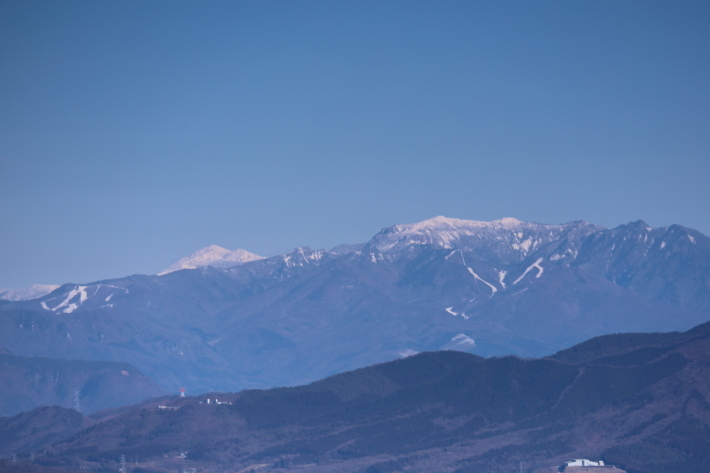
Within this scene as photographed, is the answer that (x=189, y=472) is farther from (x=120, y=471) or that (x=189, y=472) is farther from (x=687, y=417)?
(x=687, y=417)

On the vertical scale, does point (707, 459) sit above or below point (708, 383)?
below

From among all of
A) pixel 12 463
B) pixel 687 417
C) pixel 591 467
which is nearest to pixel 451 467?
pixel 591 467

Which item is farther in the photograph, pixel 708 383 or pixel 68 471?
pixel 708 383

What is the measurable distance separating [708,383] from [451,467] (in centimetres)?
4682

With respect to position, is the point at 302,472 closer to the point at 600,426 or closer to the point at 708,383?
the point at 600,426

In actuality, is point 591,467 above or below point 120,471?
below

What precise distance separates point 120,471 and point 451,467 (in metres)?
55.6

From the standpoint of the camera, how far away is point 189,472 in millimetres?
198750

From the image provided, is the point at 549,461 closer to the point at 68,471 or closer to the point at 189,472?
the point at 189,472

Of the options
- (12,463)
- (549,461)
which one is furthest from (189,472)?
(549,461)

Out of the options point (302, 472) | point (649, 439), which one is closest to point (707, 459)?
point (649, 439)

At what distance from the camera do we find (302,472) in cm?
19700

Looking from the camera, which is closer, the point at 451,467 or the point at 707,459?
the point at 707,459

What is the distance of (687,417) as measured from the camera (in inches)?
7495
